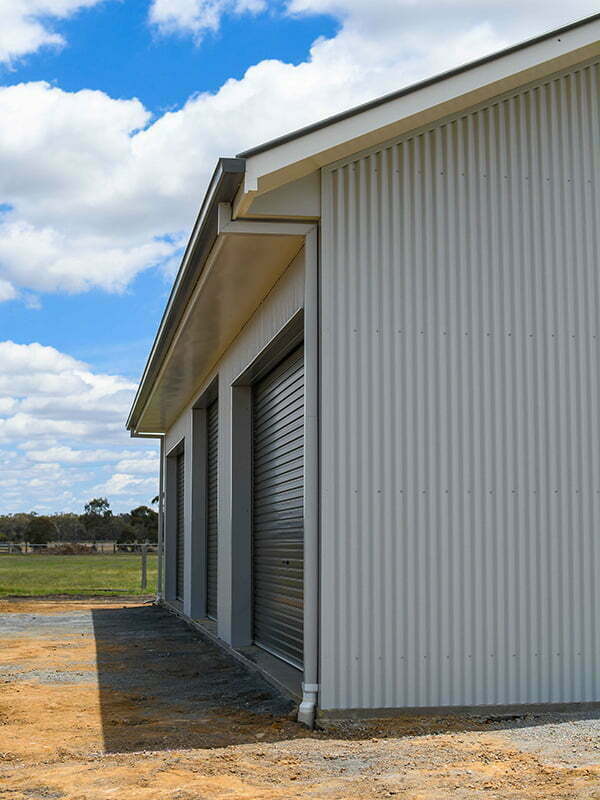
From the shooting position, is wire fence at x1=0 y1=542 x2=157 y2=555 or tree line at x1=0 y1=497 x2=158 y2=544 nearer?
wire fence at x1=0 y1=542 x2=157 y2=555

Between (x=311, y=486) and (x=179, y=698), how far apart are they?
2742 mm

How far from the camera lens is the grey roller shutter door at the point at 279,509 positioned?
9938 millimetres

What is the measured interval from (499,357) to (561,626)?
6.81 feet

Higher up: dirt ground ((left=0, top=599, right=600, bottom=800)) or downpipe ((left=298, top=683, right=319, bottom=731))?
downpipe ((left=298, top=683, right=319, bottom=731))

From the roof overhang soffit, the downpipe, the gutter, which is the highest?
the gutter

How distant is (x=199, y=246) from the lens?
8.79 metres

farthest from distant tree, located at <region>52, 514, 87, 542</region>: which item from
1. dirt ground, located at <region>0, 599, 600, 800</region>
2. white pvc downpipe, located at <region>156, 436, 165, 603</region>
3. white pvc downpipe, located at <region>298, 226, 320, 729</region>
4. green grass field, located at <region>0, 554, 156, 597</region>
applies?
white pvc downpipe, located at <region>298, 226, 320, 729</region>

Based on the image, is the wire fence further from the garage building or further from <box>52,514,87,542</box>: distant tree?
the garage building

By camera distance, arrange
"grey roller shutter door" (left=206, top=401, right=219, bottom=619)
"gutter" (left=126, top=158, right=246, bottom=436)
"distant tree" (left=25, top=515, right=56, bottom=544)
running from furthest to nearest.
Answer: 1. "distant tree" (left=25, top=515, right=56, bottom=544)
2. "grey roller shutter door" (left=206, top=401, right=219, bottom=619)
3. "gutter" (left=126, top=158, right=246, bottom=436)

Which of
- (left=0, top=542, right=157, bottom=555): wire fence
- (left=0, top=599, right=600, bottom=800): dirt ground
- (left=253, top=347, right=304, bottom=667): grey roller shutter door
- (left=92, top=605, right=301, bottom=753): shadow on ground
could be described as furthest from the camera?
(left=0, top=542, right=157, bottom=555): wire fence

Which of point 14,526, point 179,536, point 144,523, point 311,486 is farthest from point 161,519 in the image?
point 14,526

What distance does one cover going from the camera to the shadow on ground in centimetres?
727

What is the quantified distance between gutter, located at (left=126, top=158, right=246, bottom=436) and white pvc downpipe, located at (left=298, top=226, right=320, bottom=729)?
30.0 inches

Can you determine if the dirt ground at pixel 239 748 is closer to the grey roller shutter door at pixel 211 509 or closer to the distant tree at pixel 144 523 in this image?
the grey roller shutter door at pixel 211 509
